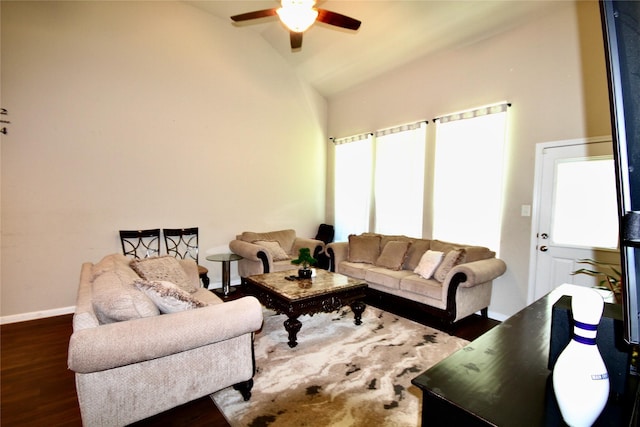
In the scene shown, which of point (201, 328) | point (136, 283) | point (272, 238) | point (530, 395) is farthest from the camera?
point (272, 238)

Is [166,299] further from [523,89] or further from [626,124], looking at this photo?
[523,89]

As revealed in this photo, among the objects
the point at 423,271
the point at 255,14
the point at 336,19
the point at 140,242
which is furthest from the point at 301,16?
the point at 140,242

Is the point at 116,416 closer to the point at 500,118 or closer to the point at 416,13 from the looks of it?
the point at 500,118

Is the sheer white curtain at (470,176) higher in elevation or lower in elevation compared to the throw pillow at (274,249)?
higher

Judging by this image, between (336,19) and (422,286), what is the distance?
2.85 metres

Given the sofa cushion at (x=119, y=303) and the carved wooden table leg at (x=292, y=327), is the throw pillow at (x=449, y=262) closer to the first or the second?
the carved wooden table leg at (x=292, y=327)

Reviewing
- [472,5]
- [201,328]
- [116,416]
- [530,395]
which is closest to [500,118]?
[472,5]

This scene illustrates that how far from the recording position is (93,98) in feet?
12.1

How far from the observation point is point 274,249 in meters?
4.62

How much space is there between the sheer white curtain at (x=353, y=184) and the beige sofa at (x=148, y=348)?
3.65 metres

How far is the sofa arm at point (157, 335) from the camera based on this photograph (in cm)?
145

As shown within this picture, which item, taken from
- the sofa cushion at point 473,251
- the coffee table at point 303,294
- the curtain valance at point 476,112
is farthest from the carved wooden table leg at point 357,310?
the curtain valance at point 476,112

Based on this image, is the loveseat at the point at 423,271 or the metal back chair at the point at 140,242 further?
the metal back chair at the point at 140,242

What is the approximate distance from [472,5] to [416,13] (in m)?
0.61
